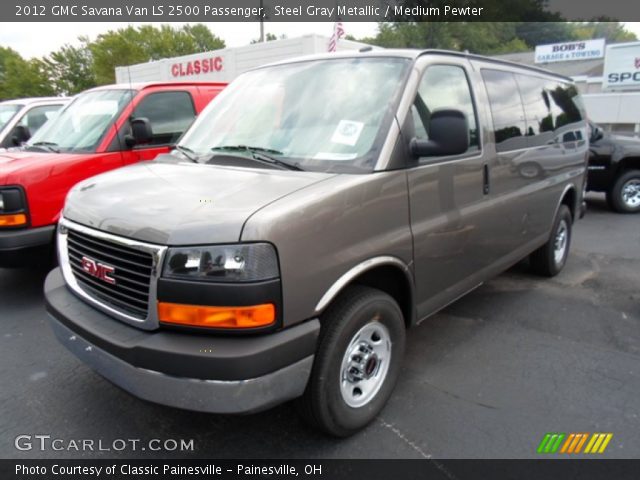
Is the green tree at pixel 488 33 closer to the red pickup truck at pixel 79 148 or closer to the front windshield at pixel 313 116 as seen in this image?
the red pickup truck at pixel 79 148

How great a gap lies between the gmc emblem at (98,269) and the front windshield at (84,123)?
107 inches

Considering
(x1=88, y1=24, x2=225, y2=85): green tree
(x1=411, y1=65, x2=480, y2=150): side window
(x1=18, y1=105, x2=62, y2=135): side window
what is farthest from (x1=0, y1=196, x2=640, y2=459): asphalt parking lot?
(x1=88, y1=24, x2=225, y2=85): green tree

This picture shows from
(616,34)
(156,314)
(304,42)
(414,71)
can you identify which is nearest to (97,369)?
(156,314)

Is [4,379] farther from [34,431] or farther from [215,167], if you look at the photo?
[215,167]

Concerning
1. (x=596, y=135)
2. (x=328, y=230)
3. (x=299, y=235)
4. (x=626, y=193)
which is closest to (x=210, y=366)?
(x=299, y=235)

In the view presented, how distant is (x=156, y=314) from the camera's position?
2.19 m

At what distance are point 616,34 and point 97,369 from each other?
9283cm

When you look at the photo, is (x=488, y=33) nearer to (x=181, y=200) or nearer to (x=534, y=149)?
(x=534, y=149)

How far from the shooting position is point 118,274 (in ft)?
7.79

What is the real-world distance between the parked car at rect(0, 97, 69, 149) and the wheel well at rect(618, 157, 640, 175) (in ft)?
31.5

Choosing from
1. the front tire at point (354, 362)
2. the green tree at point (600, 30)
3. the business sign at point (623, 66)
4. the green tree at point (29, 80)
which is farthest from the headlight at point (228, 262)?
the green tree at point (600, 30)

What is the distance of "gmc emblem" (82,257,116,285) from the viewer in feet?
7.96

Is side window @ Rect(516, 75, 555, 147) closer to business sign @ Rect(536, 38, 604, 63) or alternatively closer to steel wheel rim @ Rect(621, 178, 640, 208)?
steel wheel rim @ Rect(621, 178, 640, 208)

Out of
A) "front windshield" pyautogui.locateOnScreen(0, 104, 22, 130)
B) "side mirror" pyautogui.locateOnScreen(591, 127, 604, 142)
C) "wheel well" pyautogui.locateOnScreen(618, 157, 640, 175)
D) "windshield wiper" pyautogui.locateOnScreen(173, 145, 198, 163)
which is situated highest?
"front windshield" pyautogui.locateOnScreen(0, 104, 22, 130)
